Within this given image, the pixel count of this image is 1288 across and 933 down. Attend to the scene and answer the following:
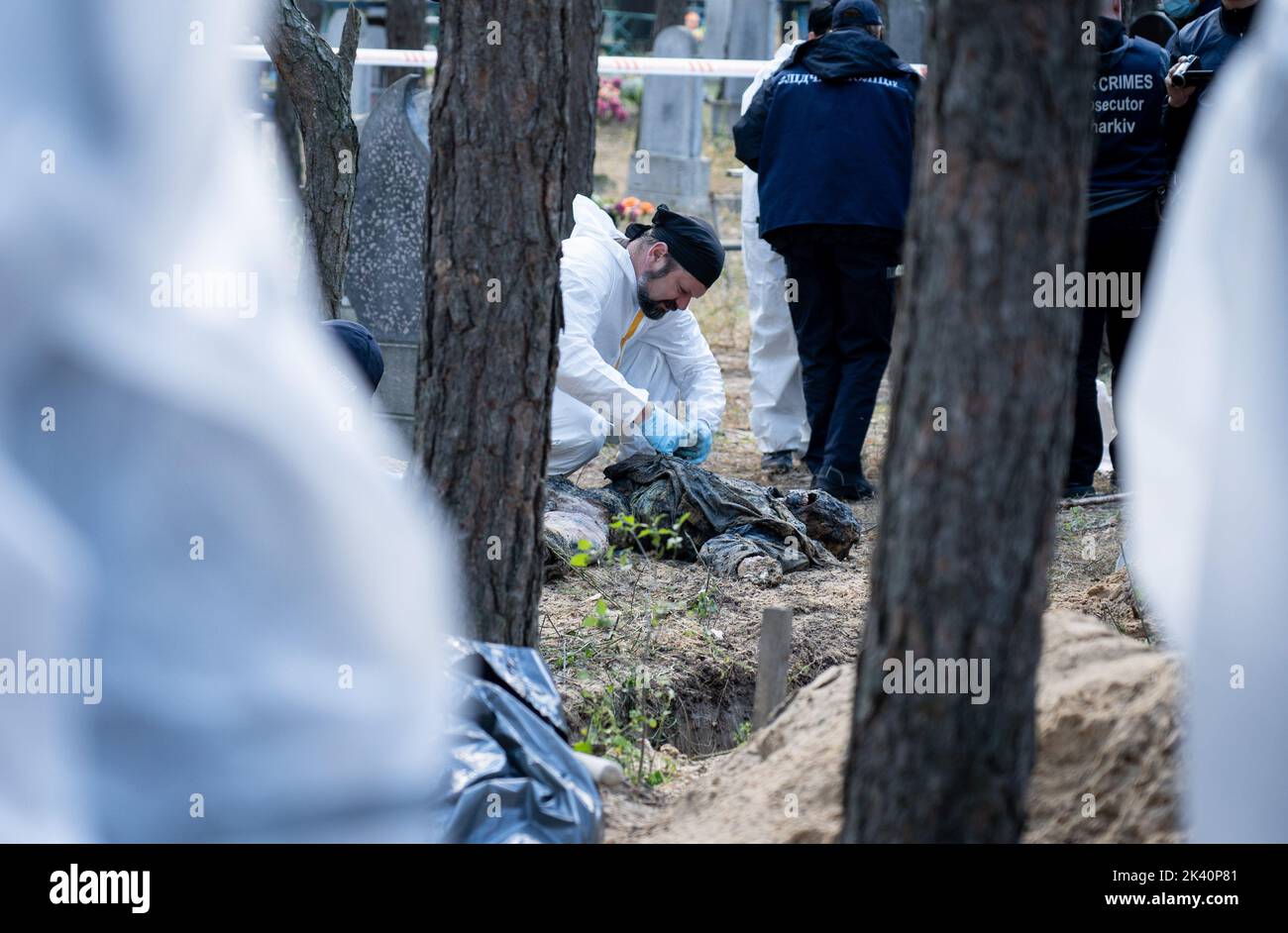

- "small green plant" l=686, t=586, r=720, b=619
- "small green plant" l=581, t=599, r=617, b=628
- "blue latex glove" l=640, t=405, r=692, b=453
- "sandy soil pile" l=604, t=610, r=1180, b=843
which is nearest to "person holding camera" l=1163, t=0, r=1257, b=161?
"blue latex glove" l=640, t=405, r=692, b=453

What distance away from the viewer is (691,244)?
5852mm

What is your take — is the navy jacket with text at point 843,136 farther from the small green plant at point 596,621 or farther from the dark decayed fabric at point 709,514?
the small green plant at point 596,621

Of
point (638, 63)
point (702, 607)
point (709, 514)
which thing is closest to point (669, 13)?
point (638, 63)

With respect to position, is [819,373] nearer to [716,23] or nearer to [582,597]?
[582,597]

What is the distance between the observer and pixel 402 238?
777 cm

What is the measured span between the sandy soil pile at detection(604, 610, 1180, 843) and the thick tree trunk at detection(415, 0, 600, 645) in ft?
2.18

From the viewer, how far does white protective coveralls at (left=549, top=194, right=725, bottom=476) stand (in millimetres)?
5672

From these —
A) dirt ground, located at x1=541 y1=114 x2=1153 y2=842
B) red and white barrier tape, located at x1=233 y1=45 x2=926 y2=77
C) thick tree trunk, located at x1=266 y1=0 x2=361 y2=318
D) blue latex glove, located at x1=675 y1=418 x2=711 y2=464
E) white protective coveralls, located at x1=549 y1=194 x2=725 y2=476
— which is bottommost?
dirt ground, located at x1=541 y1=114 x2=1153 y2=842

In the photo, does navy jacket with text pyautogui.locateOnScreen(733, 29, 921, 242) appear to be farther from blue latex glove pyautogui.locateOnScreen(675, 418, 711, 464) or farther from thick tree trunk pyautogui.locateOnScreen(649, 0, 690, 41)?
thick tree trunk pyautogui.locateOnScreen(649, 0, 690, 41)

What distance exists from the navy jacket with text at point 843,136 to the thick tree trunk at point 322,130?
71.9 inches

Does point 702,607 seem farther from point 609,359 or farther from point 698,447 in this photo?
point 609,359

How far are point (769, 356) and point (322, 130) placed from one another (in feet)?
8.23

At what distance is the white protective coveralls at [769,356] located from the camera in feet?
23.9
